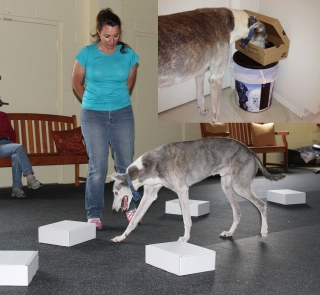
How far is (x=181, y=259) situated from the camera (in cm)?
280

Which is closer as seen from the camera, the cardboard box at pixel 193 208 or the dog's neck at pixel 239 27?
the cardboard box at pixel 193 208

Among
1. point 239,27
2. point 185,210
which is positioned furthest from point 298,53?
point 185,210

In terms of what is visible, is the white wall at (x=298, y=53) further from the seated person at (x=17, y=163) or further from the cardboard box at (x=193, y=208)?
the seated person at (x=17, y=163)

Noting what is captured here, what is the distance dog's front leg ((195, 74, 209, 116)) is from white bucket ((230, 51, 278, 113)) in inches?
18.3

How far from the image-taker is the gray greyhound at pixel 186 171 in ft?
12.0

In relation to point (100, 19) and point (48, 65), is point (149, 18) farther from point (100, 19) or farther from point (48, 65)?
point (100, 19)

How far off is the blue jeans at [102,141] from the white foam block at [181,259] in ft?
3.68

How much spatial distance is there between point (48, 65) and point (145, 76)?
1.63 m

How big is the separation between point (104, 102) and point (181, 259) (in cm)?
162

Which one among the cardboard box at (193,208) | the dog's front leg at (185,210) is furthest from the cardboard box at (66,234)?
the cardboard box at (193,208)

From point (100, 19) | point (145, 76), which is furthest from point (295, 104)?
point (100, 19)

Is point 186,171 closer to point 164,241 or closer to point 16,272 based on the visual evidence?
point 164,241

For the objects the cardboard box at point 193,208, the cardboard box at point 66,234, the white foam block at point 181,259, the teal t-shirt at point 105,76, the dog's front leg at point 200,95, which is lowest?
the cardboard box at point 193,208

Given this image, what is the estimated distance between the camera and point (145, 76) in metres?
8.04
